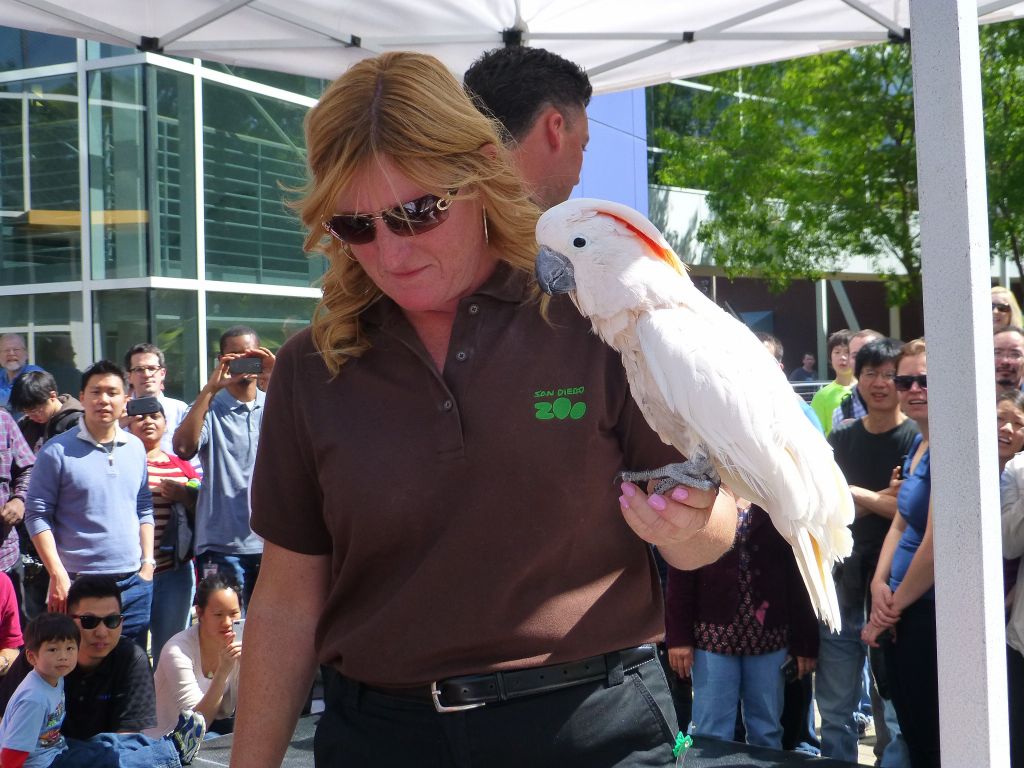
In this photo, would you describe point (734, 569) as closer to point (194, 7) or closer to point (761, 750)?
point (761, 750)

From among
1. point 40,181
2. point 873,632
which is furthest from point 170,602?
point 40,181

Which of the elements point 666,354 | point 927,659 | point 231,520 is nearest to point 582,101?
point 666,354

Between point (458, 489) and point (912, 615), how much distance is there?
275cm

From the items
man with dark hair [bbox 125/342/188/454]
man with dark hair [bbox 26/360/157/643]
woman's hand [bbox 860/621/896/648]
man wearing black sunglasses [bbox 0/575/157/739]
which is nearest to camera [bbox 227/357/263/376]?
man with dark hair [bbox 26/360/157/643]

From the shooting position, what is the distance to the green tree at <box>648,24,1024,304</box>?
11922 mm

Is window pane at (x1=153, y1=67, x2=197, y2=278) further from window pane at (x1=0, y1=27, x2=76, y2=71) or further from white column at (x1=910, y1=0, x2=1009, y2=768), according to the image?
white column at (x1=910, y1=0, x2=1009, y2=768)

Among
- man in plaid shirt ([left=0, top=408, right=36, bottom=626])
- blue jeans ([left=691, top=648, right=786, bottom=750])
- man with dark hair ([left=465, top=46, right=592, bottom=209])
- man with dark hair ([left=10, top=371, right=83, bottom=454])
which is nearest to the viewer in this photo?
man with dark hair ([left=465, top=46, right=592, bottom=209])

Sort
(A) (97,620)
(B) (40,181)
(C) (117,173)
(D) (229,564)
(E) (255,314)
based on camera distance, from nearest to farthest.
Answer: (A) (97,620) < (D) (229,564) < (C) (117,173) < (B) (40,181) < (E) (255,314)

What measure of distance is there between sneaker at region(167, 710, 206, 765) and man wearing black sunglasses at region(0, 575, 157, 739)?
20.5 inches

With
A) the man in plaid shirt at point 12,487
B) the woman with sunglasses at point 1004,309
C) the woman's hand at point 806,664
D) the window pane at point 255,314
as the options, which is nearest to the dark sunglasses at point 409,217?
the woman's hand at point 806,664

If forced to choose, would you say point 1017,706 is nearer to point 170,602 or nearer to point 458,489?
point 458,489

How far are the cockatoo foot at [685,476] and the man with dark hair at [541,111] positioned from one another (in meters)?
1.01

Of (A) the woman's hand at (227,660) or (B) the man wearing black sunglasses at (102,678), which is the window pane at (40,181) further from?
(A) the woman's hand at (227,660)

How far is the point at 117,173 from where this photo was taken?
770cm
